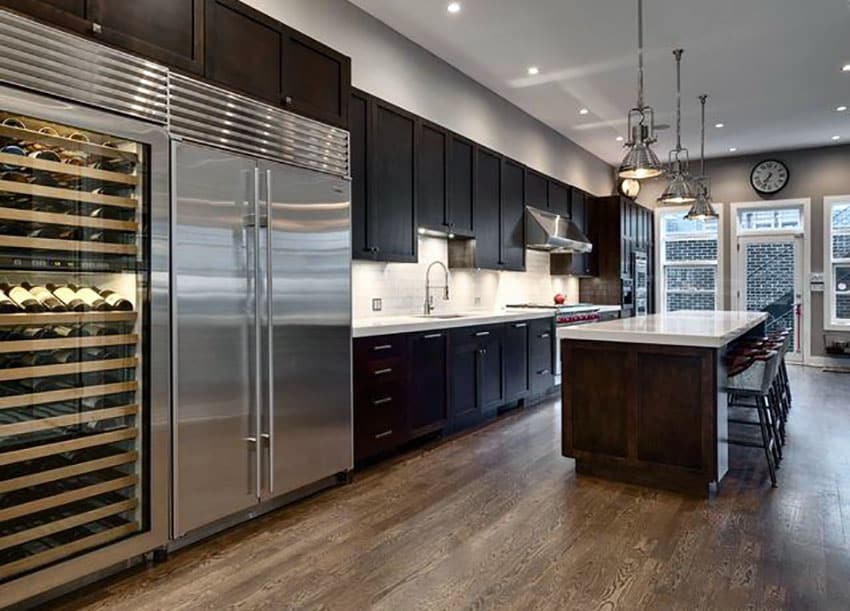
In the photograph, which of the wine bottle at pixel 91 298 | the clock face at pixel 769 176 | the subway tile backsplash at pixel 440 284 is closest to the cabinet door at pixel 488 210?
the subway tile backsplash at pixel 440 284

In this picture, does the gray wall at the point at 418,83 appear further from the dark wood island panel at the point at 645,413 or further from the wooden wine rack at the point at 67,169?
the dark wood island panel at the point at 645,413

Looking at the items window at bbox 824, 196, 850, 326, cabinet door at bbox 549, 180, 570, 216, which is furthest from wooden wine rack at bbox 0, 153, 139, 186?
window at bbox 824, 196, 850, 326

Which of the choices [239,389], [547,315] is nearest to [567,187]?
[547,315]

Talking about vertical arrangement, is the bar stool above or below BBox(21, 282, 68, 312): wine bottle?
below

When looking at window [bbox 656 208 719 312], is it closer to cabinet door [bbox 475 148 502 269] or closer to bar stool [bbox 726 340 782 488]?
cabinet door [bbox 475 148 502 269]

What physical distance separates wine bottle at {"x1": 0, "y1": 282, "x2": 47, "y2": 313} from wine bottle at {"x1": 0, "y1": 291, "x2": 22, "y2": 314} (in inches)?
0.4

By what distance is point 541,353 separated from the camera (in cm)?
602

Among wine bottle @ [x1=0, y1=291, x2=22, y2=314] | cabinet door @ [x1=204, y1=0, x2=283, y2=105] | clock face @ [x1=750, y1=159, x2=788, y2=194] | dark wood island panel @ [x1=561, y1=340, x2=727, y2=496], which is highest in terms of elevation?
clock face @ [x1=750, y1=159, x2=788, y2=194]

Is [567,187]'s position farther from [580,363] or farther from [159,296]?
[159,296]

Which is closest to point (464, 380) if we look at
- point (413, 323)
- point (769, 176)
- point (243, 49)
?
point (413, 323)

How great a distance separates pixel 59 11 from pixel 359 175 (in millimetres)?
2059

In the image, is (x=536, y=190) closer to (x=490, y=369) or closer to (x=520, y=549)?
(x=490, y=369)

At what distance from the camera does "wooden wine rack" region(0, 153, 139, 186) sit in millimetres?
2031

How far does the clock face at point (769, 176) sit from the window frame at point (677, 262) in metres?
0.58
